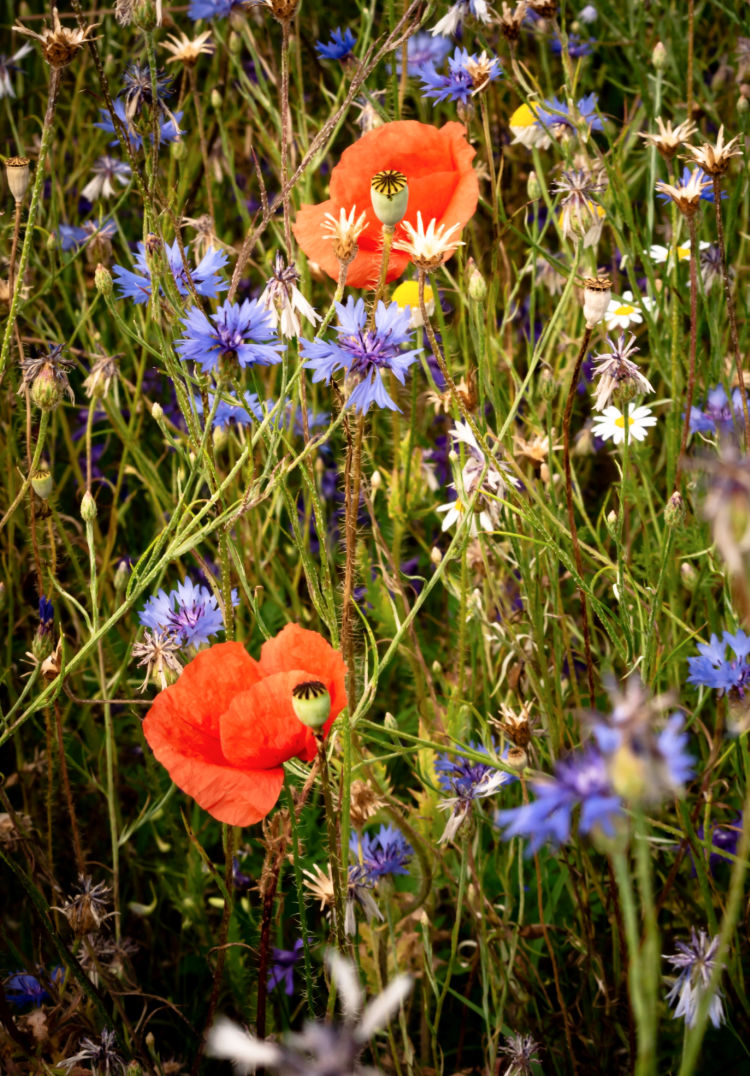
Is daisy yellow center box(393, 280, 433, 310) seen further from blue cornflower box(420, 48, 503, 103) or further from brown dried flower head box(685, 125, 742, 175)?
brown dried flower head box(685, 125, 742, 175)

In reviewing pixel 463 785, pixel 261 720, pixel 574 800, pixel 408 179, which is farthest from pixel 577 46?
pixel 574 800

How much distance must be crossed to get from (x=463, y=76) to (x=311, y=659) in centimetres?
67

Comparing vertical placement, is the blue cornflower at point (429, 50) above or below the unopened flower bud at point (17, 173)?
above

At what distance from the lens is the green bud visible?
1.57ft

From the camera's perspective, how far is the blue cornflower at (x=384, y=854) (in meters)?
0.77

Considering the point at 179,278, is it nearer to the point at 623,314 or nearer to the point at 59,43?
the point at 59,43

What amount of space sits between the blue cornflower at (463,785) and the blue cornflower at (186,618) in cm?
20

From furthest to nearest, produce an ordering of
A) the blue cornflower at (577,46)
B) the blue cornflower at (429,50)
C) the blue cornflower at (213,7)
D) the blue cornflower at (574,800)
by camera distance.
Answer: the blue cornflower at (429,50)
the blue cornflower at (577,46)
the blue cornflower at (213,7)
the blue cornflower at (574,800)

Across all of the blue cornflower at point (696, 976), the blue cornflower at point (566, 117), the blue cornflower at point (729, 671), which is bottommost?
the blue cornflower at point (696, 976)

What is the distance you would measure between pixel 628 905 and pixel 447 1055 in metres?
0.68

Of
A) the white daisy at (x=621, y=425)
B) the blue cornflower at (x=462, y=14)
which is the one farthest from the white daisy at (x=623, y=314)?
the blue cornflower at (x=462, y=14)

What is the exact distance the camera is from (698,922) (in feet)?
2.76

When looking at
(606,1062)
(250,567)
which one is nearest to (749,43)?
(250,567)

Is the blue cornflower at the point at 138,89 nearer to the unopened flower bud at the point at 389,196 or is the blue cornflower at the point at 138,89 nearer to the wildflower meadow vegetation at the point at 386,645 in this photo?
the wildflower meadow vegetation at the point at 386,645
